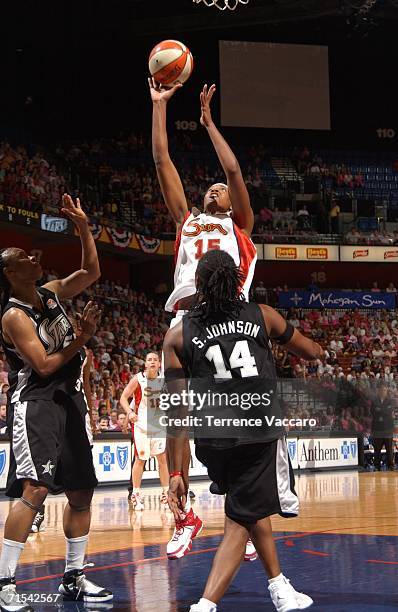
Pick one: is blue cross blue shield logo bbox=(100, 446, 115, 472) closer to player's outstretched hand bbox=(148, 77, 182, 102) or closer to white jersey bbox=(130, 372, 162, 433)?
white jersey bbox=(130, 372, 162, 433)

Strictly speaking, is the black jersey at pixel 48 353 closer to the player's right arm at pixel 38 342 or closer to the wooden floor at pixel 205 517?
the player's right arm at pixel 38 342

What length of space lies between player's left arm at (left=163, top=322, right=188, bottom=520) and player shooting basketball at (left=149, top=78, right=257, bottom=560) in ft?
4.05

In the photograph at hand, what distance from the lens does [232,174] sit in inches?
223

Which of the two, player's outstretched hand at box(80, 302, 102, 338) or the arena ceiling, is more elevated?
the arena ceiling

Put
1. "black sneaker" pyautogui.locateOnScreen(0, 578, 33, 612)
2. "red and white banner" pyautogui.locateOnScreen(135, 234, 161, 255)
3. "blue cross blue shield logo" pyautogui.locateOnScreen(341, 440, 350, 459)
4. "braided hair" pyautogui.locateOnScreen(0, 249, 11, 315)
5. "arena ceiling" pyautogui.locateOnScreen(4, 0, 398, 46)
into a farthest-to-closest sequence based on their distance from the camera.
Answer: "red and white banner" pyautogui.locateOnScreen(135, 234, 161, 255)
"arena ceiling" pyautogui.locateOnScreen(4, 0, 398, 46)
"blue cross blue shield logo" pyautogui.locateOnScreen(341, 440, 350, 459)
"braided hair" pyautogui.locateOnScreen(0, 249, 11, 315)
"black sneaker" pyautogui.locateOnScreen(0, 578, 33, 612)

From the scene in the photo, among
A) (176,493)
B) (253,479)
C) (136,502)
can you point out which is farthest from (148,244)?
(253,479)

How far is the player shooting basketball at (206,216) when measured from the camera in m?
5.75

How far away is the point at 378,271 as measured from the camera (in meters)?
30.1

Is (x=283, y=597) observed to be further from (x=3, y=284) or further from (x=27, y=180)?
(x=27, y=180)

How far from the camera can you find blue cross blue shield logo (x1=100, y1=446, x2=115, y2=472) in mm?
14398

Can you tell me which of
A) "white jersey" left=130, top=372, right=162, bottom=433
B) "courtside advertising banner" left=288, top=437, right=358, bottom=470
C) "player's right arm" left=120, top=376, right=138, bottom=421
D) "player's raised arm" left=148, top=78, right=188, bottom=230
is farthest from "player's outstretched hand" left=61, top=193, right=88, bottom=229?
"courtside advertising banner" left=288, top=437, right=358, bottom=470

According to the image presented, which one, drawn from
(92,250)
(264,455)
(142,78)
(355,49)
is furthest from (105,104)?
(264,455)

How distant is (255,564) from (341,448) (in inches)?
497

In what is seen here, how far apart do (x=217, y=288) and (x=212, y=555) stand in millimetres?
2987
